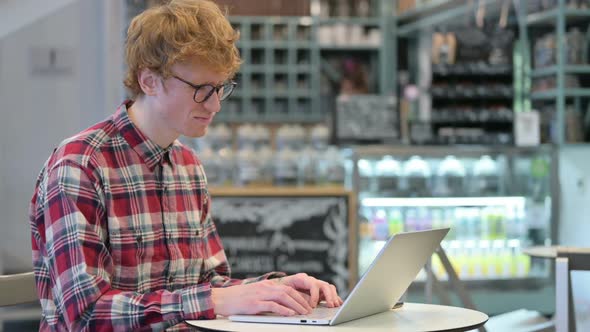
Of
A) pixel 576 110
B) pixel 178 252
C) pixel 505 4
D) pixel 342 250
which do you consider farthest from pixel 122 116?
pixel 505 4

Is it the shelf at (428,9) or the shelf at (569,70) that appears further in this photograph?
the shelf at (428,9)

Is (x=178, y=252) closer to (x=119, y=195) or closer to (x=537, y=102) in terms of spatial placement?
(x=119, y=195)

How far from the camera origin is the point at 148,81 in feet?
7.06

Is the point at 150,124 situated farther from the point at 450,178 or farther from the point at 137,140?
the point at 450,178

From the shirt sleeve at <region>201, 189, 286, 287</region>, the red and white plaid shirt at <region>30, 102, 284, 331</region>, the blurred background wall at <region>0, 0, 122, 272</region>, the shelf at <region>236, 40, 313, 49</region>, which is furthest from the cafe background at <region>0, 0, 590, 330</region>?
the red and white plaid shirt at <region>30, 102, 284, 331</region>

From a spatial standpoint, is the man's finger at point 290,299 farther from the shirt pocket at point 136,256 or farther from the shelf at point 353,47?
the shelf at point 353,47

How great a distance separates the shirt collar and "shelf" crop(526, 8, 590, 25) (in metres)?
5.64

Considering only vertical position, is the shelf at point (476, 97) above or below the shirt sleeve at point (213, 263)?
above

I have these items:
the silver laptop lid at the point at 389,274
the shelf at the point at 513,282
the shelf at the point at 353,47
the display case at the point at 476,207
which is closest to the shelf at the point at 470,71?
the display case at the point at 476,207

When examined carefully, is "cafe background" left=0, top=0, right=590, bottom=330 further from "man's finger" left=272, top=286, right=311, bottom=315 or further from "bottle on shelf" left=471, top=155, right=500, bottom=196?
"man's finger" left=272, top=286, right=311, bottom=315

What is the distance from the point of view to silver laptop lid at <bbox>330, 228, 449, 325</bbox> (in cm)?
181

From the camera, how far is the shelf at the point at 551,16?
716 cm

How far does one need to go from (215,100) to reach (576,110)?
18.6ft

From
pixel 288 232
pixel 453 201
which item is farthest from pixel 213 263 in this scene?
pixel 453 201
